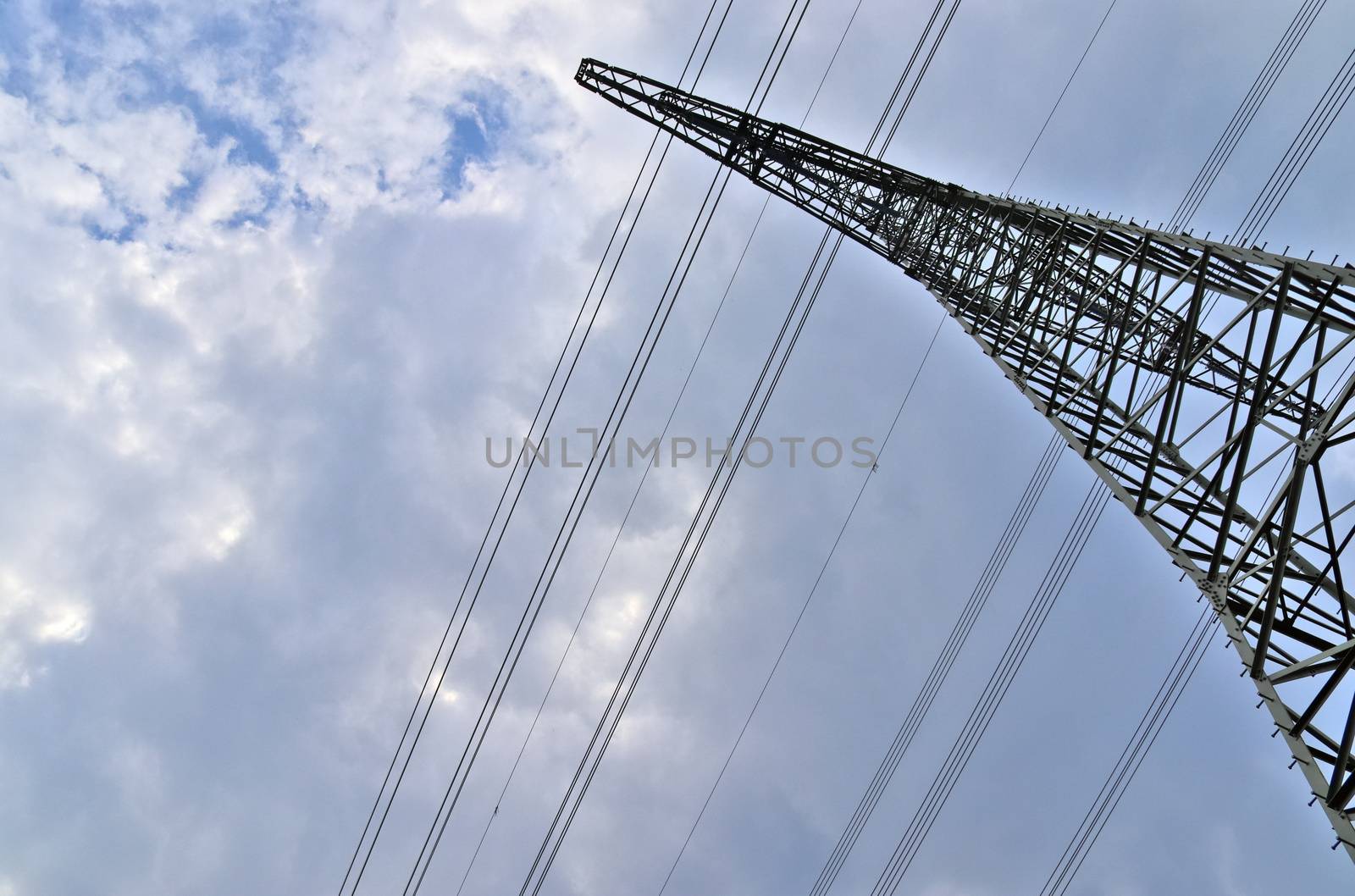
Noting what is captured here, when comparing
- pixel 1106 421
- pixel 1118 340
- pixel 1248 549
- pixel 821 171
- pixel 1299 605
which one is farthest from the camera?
pixel 821 171

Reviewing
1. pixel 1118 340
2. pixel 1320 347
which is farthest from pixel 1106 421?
pixel 1320 347

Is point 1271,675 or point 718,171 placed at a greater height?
point 718,171

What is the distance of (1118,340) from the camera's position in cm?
1012

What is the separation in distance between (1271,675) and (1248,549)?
3.93ft

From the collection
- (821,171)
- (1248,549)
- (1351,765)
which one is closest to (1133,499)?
(1248,549)

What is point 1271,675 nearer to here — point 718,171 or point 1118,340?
point 1118,340

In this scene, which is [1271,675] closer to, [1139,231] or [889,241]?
[1139,231]

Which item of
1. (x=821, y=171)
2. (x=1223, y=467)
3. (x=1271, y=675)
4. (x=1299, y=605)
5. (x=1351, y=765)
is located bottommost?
(x=1351, y=765)

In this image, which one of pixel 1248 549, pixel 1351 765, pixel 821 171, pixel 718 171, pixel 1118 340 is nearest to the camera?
pixel 1351 765

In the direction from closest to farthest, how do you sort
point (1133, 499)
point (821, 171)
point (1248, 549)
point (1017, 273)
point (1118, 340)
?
point (1248, 549) < point (1133, 499) < point (1118, 340) < point (1017, 273) < point (821, 171)

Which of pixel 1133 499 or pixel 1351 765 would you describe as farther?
pixel 1133 499

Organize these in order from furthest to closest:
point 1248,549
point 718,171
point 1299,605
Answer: point 718,171 → point 1299,605 → point 1248,549

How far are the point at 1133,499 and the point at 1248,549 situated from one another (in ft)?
5.21

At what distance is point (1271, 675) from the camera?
22.5ft
